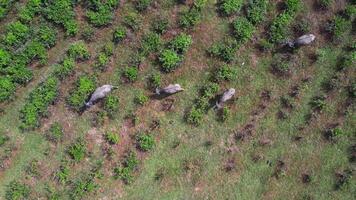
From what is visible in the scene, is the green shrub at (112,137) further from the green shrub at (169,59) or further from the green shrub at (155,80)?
the green shrub at (169,59)

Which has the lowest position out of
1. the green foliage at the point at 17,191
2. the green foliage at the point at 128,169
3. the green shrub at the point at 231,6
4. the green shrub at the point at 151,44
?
the green foliage at the point at 128,169

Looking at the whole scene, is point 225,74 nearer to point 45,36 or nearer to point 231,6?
point 231,6

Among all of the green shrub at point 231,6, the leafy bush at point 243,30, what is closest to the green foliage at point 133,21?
the green shrub at point 231,6

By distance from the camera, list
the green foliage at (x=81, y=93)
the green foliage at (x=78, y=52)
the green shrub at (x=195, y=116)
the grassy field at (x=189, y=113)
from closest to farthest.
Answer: the grassy field at (x=189, y=113) → the green shrub at (x=195, y=116) → the green foliage at (x=81, y=93) → the green foliage at (x=78, y=52)

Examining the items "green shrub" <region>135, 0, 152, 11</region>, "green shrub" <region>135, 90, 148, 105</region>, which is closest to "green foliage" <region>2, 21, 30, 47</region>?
"green shrub" <region>135, 0, 152, 11</region>

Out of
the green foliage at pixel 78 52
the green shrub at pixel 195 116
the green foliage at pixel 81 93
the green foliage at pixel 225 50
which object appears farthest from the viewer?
the green foliage at pixel 78 52

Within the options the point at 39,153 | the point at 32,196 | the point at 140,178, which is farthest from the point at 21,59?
the point at 140,178

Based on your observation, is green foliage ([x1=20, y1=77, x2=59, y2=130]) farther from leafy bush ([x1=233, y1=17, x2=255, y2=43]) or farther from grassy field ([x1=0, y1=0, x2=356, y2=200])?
leafy bush ([x1=233, y1=17, x2=255, y2=43])

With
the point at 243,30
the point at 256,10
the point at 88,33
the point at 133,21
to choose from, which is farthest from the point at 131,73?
the point at 256,10
